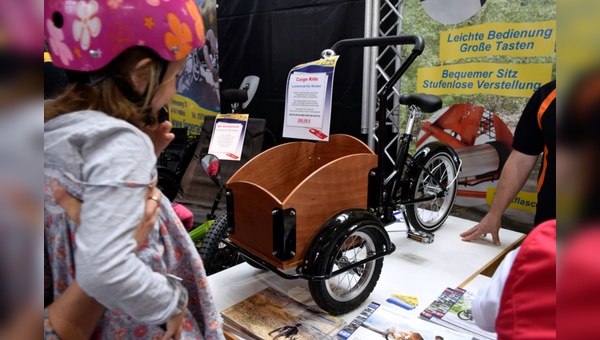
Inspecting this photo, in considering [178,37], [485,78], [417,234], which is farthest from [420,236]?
[178,37]

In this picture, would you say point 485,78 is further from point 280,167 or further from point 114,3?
point 114,3

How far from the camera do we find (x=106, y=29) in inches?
19.5

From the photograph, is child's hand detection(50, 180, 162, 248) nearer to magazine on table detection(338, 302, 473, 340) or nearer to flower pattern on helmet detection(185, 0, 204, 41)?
flower pattern on helmet detection(185, 0, 204, 41)

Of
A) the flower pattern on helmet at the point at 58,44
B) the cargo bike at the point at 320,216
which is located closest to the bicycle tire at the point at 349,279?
the cargo bike at the point at 320,216

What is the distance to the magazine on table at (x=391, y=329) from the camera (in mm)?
1112

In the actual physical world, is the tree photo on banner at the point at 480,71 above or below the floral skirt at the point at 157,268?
above

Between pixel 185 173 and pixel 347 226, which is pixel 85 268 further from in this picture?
pixel 185 173

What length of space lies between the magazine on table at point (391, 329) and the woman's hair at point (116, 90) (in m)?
0.91

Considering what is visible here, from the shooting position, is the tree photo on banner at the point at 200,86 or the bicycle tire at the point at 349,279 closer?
the bicycle tire at the point at 349,279

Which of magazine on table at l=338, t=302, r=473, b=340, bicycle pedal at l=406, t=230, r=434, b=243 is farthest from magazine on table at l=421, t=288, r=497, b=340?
bicycle pedal at l=406, t=230, r=434, b=243

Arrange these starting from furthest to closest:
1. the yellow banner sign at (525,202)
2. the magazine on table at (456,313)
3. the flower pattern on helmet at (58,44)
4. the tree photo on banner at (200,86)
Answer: the tree photo on banner at (200,86) → the yellow banner sign at (525,202) → the magazine on table at (456,313) → the flower pattern on helmet at (58,44)

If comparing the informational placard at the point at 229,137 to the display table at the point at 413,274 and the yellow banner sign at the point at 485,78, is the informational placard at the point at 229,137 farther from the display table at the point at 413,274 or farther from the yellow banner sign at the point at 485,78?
the yellow banner sign at the point at 485,78

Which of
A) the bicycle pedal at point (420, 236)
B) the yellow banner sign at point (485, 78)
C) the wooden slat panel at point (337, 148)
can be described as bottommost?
the bicycle pedal at point (420, 236)

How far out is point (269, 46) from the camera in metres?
3.70
